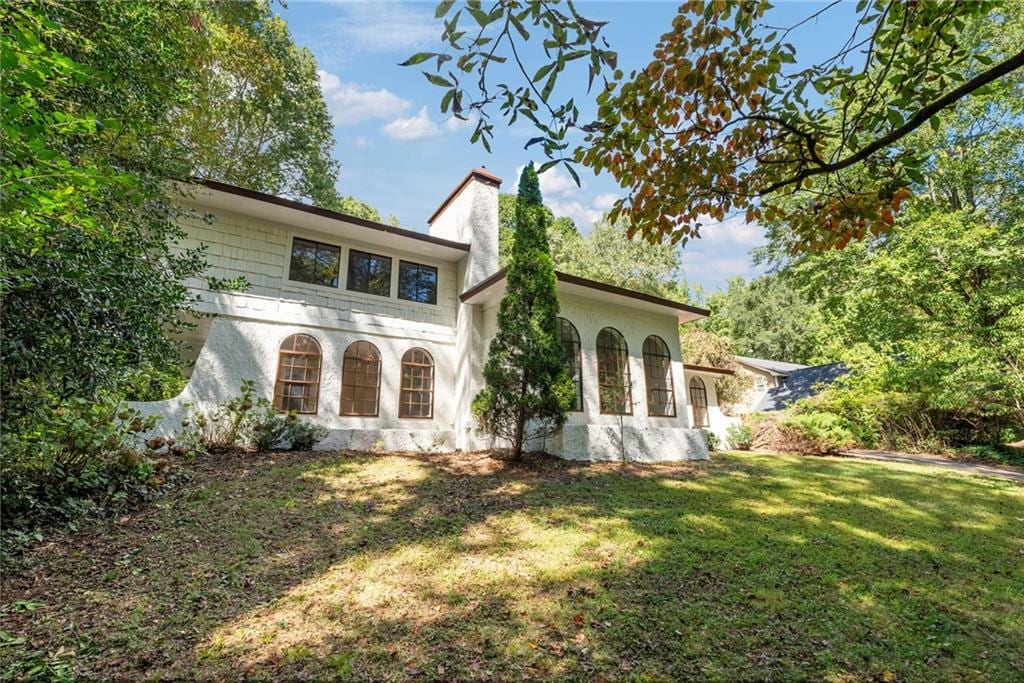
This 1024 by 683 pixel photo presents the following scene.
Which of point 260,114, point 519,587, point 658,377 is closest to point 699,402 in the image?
point 658,377

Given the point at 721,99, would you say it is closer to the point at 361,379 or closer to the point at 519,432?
the point at 519,432

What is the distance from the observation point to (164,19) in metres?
7.56

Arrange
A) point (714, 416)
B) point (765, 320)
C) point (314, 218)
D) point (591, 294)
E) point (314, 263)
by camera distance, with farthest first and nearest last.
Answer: point (765, 320)
point (714, 416)
point (591, 294)
point (314, 263)
point (314, 218)

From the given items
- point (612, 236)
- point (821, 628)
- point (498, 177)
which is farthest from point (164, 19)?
point (612, 236)

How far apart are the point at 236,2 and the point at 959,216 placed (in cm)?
2388

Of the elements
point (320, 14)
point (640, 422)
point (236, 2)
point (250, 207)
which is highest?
point (236, 2)

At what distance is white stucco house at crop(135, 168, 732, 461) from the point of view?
9164 millimetres

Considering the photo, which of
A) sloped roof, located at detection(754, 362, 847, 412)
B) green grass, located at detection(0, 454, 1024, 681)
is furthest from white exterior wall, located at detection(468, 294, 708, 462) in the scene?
sloped roof, located at detection(754, 362, 847, 412)

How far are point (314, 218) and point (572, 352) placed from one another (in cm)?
646

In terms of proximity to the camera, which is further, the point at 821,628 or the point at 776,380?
the point at 776,380

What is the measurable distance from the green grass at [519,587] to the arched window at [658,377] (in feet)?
16.7

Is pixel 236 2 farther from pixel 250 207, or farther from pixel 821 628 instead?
pixel 821 628

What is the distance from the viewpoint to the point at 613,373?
1115 cm

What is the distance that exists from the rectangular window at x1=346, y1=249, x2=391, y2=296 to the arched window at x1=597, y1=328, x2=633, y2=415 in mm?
5418
